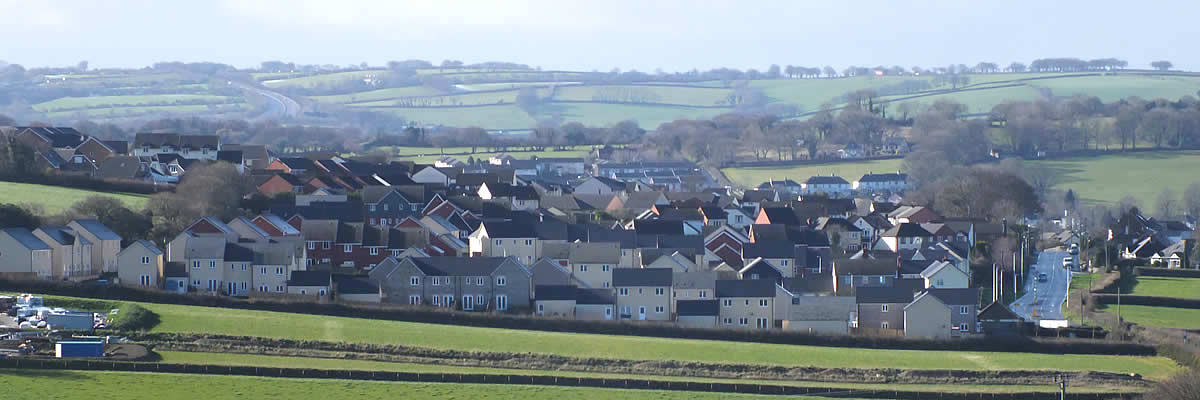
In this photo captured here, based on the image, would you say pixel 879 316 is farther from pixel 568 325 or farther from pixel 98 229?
pixel 98 229

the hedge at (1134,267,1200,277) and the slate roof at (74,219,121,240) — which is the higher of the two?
the slate roof at (74,219,121,240)

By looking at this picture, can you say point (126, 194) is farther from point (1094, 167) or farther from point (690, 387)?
point (1094, 167)

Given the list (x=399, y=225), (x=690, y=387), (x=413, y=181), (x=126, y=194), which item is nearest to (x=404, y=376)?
(x=690, y=387)

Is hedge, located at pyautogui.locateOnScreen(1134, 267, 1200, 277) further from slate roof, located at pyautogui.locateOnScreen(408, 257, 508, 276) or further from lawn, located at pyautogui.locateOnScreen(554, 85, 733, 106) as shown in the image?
lawn, located at pyautogui.locateOnScreen(554, 85, 733, 106)

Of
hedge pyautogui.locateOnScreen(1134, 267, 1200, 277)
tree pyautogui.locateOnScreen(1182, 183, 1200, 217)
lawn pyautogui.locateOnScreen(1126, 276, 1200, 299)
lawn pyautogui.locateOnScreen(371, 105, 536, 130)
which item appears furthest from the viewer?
lawn pyautogui.locateOnScreen(371, 105, 536, 130)

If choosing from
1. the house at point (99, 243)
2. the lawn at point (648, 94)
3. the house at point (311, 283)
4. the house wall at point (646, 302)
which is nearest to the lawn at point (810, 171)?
the house wall at point (646, 302)

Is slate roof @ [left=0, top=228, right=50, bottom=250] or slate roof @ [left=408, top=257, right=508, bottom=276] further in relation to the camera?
slate roof @ [left=408, top=257, right=508, bottom=276]

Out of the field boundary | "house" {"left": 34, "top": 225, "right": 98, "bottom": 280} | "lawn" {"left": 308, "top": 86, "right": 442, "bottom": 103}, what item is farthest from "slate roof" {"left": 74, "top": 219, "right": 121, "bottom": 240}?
"lawn" {"left": 308, "top": 86, "right": 442, "bottom": 103}
